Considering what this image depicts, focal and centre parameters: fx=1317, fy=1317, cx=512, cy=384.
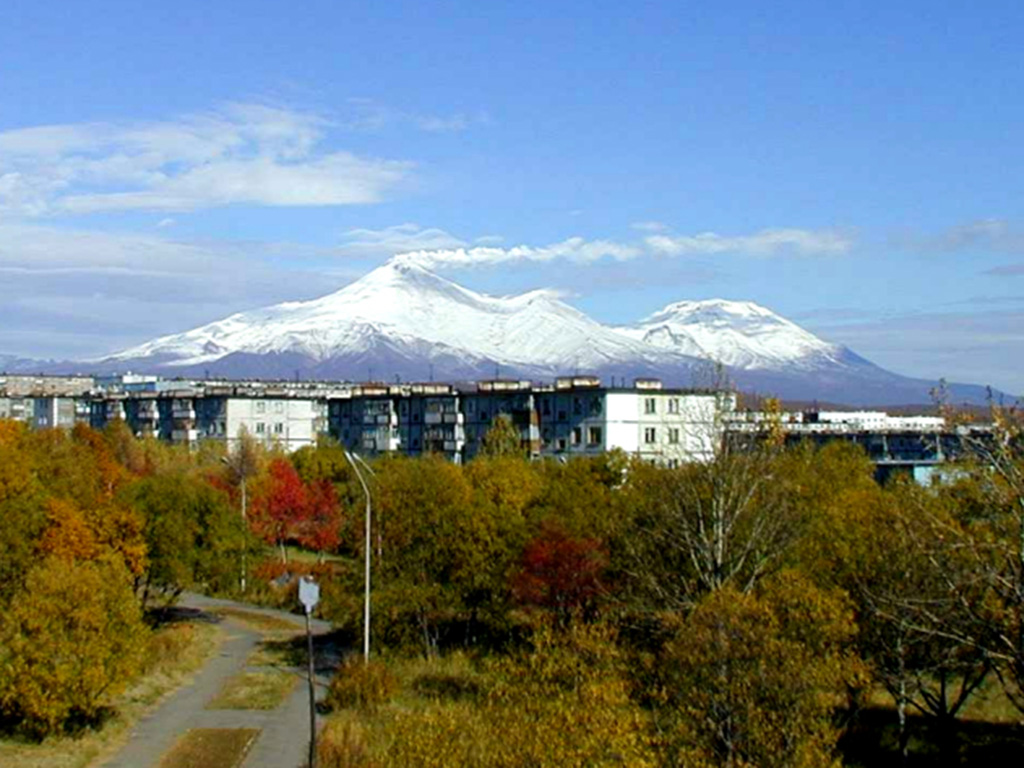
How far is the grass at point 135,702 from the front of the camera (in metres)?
27.3

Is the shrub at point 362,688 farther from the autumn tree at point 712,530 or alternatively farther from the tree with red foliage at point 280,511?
the tree with red foliage at point 280,511

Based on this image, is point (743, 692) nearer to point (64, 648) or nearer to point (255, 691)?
point (64, 648)

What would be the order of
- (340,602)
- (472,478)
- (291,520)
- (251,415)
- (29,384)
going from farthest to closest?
(29,384)
(251,415)
(291,520)
(472,478)
(340,602)

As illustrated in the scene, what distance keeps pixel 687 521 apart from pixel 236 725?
1170 centimetres

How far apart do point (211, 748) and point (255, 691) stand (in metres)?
6.37

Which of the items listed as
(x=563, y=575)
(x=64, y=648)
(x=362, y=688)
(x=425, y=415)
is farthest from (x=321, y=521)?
(x=64, y=648)

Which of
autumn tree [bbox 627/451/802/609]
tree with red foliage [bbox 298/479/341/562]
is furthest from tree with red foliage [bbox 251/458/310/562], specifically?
autumn tree [bbox 627/451/802/609]

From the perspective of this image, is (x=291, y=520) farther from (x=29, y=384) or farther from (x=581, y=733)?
(x=29, y=384)

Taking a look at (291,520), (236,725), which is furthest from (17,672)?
(291,520)

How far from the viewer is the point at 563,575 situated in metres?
34.1

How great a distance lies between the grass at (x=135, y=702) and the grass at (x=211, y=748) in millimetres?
1461

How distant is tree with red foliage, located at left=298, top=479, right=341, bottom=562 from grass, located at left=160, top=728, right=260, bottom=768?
30429 mm

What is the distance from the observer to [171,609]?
49000mm

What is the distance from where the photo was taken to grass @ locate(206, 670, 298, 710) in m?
33.2
